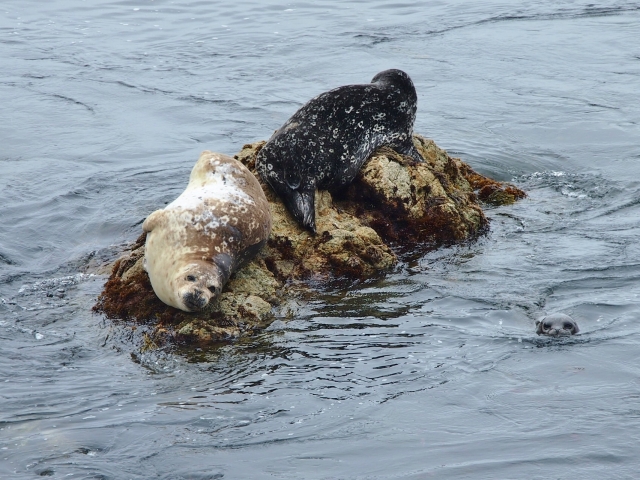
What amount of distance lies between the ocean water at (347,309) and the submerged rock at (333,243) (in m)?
0.22

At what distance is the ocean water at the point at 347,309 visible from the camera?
560 cm

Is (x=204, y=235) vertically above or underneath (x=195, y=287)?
above

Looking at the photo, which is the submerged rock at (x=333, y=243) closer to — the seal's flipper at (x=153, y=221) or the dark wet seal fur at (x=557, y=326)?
the seal's flipper at (x=153, y=221)

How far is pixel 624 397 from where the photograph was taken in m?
6.08

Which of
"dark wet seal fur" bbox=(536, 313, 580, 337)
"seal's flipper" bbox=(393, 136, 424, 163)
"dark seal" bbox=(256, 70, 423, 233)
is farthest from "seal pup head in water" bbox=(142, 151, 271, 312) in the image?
"dark wet seal fur" bbox=(536, 313, 580, 337)

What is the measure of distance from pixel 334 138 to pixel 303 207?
36.3 inches

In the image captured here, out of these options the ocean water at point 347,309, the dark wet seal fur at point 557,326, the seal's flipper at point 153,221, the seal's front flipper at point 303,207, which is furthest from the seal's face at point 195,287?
the dark wet seal fur at point 557,326

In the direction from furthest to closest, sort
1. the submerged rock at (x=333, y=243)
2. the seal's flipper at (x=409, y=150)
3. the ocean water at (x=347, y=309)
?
the seal's flipper at (x=409, y=150), the submerged rock at (x=333, y=243), the ocean water at (x=347, y=309)

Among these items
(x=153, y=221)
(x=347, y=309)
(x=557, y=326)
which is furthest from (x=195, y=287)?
(x=557, y=326)

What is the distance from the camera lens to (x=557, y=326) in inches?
275

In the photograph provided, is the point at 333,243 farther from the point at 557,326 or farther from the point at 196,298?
the point at 557,326

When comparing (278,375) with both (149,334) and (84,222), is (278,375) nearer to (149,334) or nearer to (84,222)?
(149,334)

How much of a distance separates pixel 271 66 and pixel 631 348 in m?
12.4

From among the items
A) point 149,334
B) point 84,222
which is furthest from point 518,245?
point 84,222
